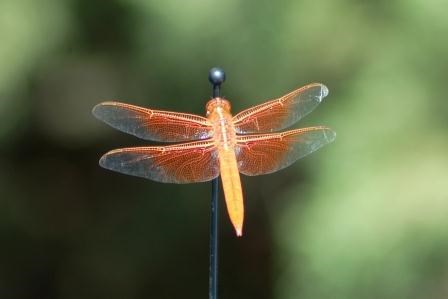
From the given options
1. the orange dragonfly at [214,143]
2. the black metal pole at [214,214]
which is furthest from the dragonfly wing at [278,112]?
the black metal pole at [214,214]

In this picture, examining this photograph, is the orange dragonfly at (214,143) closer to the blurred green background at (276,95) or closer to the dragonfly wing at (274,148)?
the dragonfly wing at (274,148)

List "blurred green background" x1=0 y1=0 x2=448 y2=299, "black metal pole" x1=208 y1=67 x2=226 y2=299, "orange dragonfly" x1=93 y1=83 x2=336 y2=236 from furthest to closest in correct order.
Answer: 1. "blurred green background" x1=0 y1=0 x2=448 y2=299
2. "orange dragonfly" x1=93 y1=83 x2=336 y2=236
3. "black metal pole" x1=208 y1=67 x2=226 y2=299

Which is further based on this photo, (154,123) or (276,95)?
(276,95)

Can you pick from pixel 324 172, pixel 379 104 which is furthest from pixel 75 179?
pixel 379 104

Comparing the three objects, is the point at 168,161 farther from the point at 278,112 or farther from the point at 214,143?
the point at 278,112

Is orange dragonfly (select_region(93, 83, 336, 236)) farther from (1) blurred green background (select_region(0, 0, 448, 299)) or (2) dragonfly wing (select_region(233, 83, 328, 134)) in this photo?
(1) blurred green background (select_region(0, 0, 448, 299))

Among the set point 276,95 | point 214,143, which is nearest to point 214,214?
point 214,143

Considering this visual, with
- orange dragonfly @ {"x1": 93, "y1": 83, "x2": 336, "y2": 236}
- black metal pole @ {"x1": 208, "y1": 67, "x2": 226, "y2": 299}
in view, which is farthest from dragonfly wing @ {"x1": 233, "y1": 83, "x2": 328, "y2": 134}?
black metal pole @ {"x1": 208, "y1": 67, "x2": 226, "y2": 299}
